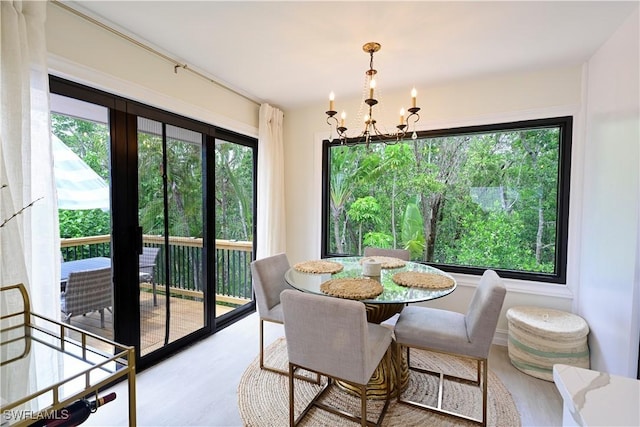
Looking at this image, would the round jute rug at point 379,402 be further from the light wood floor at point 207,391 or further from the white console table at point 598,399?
the white console table at point 598,399

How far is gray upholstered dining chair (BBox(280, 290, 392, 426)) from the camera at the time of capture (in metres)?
1.44

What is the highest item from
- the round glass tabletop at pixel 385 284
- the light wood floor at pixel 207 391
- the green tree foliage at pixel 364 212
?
the green tree foliage at pixel 364 212

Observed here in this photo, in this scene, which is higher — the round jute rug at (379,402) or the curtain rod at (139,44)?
the curtain rod at (139,44)

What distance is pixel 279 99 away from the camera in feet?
10.9

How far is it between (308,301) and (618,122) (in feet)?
7.82

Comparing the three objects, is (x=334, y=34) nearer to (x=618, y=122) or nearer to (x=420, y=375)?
(x=618, y=122)

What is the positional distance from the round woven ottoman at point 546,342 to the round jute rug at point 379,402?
306mm

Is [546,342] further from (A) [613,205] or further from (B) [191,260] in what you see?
(B) [191,260]

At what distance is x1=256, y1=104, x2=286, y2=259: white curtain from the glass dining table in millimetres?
1152

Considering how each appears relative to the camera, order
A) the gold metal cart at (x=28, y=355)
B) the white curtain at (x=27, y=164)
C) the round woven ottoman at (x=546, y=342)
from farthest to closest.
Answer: the round woven ottoman at (x=546, y=342)
the white curtain at (x=27, y=164)
the gold metal cart at (x=28, y=355)

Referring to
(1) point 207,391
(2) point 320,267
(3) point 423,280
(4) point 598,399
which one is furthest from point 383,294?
(1) point 207,391

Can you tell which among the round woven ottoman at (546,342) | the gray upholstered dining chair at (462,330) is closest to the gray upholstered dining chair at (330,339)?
the gray upholstered dining chair at (462,330)

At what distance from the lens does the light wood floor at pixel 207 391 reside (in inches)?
70.6

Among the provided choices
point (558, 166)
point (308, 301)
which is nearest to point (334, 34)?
point (308, 301)
